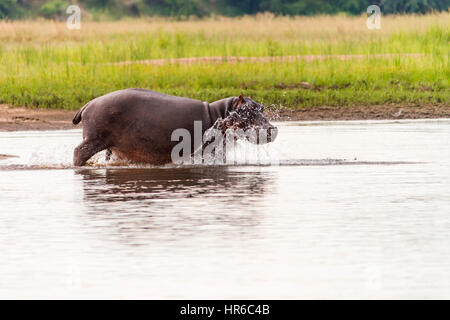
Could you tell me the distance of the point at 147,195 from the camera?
29.8 ft

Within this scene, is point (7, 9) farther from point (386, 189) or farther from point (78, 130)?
point (386, 189)

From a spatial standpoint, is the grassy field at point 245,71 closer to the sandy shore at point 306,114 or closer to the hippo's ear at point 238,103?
the sandy shore at point 306,114

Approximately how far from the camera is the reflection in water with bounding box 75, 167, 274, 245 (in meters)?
7.41

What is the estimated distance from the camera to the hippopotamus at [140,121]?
10.9 m

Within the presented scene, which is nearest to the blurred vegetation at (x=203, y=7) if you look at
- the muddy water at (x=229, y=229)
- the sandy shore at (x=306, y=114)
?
the sandy shore at (x=306, y=114)

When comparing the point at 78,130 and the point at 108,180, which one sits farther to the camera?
the point at 78,130

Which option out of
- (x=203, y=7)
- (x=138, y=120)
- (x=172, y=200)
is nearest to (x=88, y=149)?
(x=138, y=120)

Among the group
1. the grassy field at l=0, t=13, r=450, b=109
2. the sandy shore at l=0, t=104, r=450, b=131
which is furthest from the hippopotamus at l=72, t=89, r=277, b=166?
the grassy field at l=0, t=13, r=450, b=109

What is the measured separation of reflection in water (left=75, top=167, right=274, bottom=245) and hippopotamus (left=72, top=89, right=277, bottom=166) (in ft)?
0.69

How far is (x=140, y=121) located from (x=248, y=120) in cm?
108

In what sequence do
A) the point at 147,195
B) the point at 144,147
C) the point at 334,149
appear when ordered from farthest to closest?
the point at 334,149, the point at 144,147, the point at 147,195

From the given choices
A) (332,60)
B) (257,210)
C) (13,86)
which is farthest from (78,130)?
(257,210)

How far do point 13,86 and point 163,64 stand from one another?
3.76 metres

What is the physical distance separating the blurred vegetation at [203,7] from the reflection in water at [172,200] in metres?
35.7
